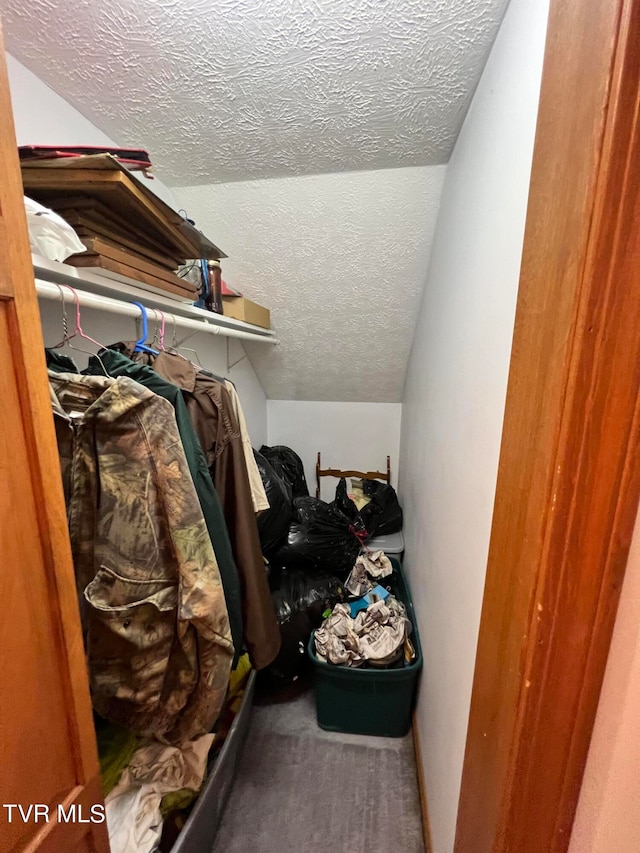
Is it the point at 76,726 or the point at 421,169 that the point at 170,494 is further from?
the point at 421,169

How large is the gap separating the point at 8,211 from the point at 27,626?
51cm

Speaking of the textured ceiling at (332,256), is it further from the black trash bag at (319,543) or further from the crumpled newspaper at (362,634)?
the crumpled newspaper at (362,634)

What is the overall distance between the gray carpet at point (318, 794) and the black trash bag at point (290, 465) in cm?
113

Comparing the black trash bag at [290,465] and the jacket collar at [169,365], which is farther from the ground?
the jacket collar at [169,365]

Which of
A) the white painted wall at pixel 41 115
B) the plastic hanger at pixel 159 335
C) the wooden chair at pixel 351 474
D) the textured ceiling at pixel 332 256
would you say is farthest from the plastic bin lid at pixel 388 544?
the white painted wall at pixel 41 115

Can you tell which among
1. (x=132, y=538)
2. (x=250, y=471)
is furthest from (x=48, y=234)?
(x=250, y=471)

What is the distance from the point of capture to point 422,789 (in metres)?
1.22

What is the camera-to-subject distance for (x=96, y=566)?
2.52 feet

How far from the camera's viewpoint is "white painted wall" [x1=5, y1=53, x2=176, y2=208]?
2.90 ft

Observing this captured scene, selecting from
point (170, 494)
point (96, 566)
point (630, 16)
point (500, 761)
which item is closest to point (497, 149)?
point (630, 16)

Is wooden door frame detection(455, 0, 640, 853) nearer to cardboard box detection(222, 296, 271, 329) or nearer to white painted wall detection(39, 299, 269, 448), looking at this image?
white painted wall detection(39, 299, 269, 448)

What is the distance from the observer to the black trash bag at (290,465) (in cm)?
227

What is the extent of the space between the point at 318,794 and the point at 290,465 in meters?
1.48

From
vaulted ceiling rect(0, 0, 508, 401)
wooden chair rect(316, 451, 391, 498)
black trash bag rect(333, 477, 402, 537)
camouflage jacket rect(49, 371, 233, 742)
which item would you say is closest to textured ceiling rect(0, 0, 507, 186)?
vaulted ceiling rect(0, 0, 508, 401)
